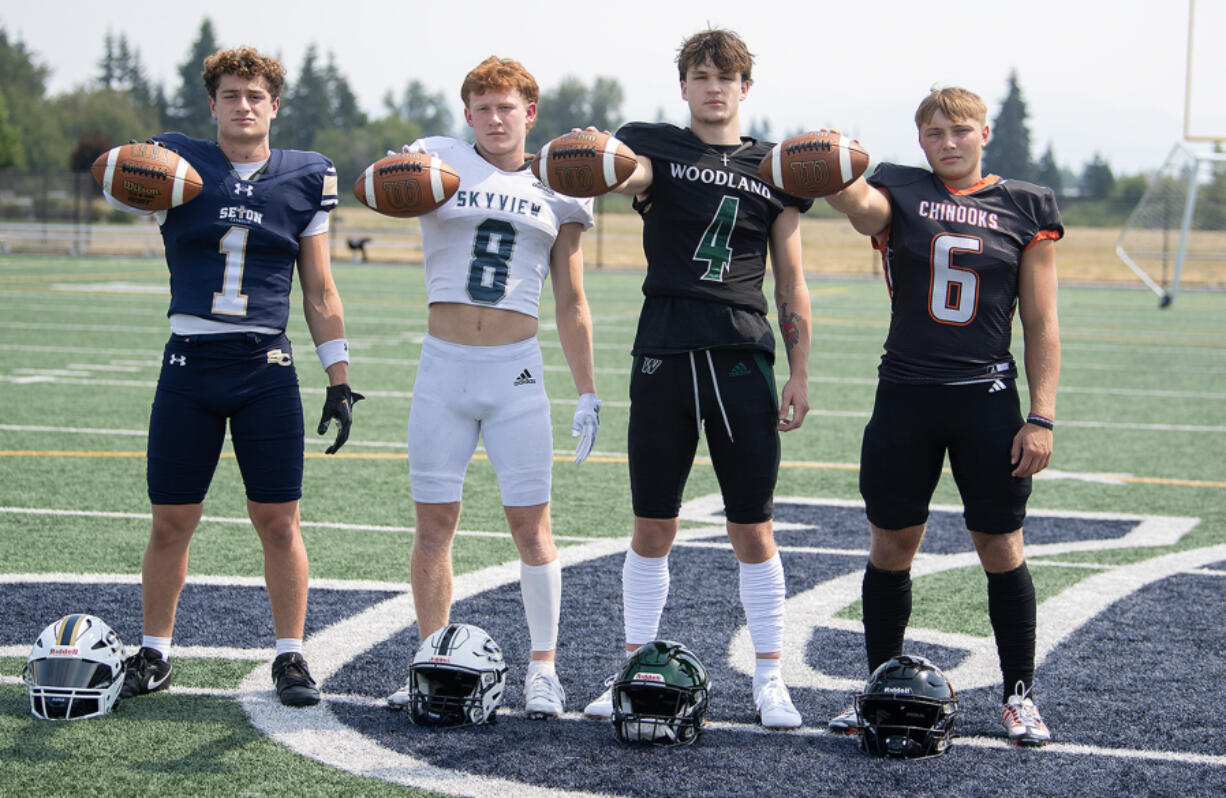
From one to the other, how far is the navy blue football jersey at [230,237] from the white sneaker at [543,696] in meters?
1.45

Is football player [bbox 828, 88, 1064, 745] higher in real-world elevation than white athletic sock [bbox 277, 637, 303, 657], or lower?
higher

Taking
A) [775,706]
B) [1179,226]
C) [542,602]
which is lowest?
[775,706]

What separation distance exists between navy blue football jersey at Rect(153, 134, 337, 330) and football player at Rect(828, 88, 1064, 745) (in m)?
1.84

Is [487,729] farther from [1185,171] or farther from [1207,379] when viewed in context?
[1185,171]

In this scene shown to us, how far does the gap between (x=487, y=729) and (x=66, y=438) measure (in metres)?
6.00

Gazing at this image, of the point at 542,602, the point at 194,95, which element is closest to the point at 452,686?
the point at 542,602

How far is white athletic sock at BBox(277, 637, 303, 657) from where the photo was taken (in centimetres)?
432

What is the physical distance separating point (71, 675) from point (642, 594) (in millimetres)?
1792

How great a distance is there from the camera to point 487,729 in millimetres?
3979

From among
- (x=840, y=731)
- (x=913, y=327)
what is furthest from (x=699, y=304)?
(x=840, y=731)

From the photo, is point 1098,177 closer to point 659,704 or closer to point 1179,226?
point 1179,226

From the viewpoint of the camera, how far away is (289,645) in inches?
170

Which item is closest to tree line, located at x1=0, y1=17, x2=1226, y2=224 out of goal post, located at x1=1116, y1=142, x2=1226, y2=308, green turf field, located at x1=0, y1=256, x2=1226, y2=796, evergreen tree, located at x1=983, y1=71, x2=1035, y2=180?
evergreen tree, located at x1=983, y1=71, x2=1035, y2=180

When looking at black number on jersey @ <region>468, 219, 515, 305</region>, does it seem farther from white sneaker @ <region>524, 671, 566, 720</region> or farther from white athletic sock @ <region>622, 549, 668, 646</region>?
white sneaker @ <region>524, 671, 566, 720</region>
